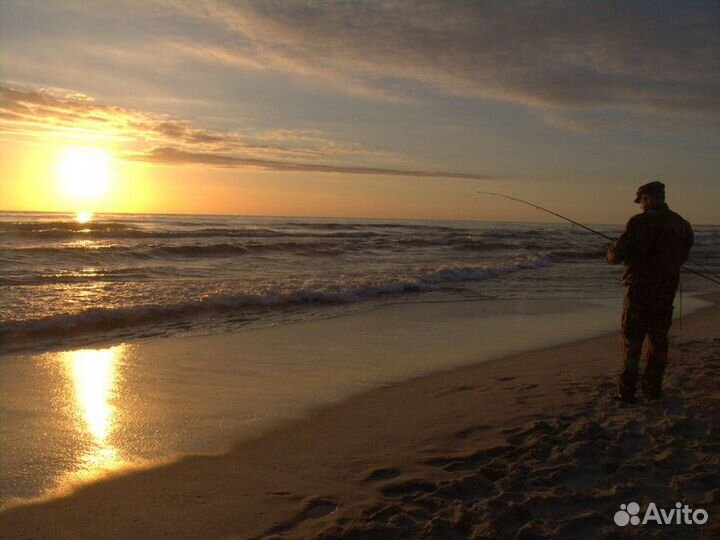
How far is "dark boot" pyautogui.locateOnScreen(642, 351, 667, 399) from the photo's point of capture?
16.4ft

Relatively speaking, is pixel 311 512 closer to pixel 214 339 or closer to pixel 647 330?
pixel 647 330

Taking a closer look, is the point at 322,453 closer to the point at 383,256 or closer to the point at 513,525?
the point at 513,525

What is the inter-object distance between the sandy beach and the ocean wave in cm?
475

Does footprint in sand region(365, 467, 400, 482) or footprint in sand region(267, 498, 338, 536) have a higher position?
footprint in sand region(365, 467, 400, 482)

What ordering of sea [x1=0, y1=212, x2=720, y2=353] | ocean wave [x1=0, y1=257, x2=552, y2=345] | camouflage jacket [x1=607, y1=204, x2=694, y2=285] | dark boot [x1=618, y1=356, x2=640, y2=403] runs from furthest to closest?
sea [x1=0, y1=212, x2=720, y2=353]
ocean wave [x1=0, y1=257, x2=552, y2=345]
dark boot [x1=618, y1=356, x2=640, y2=403]
camouflage jacket [x1=607, y1=204, x2=694, y2=285]

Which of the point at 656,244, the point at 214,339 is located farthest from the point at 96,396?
the point at 656,244

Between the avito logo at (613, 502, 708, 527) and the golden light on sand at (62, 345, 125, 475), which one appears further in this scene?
the golden light on sand at (62, 345, 125, 475)

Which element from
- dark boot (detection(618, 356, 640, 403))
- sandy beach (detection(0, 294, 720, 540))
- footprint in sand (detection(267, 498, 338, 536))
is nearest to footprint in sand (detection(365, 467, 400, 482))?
sandy beach (detection(0, 294, 720, 540))

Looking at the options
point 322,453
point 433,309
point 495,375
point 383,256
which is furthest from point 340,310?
point 383,256

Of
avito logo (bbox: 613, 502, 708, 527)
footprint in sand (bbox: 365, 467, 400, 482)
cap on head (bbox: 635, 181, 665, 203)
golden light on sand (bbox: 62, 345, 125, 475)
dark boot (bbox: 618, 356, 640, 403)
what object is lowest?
golden light on sand (bbox: 62, 345, 125, 475)

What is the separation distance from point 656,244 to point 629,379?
3.52 feet

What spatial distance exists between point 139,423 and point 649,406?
387cm

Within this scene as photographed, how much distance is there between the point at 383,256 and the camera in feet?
75.4

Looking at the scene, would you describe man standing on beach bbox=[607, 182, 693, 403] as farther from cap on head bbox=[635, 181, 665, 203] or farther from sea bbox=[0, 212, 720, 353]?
sea bbox=[0, 212, 720, 353]
